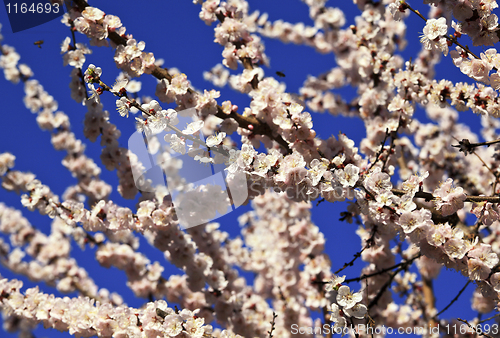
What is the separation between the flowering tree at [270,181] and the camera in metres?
2.85

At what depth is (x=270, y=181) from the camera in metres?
2.91

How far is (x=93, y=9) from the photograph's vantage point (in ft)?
11.5

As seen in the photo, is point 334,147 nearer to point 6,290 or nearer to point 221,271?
point 221,271

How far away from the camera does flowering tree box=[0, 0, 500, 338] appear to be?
285 cm

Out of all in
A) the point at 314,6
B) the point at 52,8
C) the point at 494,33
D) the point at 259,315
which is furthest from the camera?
the point at 314,6

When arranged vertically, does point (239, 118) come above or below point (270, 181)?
above

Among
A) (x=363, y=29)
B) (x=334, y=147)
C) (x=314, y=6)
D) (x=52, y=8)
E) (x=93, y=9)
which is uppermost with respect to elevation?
(x=314, y=6)

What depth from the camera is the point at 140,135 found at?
4418 mm

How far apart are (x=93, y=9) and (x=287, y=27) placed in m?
4.26

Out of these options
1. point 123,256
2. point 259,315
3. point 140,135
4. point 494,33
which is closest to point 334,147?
point 494,33

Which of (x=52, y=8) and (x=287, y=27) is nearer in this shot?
(x=52, y=8)

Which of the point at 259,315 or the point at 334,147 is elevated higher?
the point at 334,147

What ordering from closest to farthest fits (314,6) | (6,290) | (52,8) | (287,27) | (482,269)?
(482,269) < (52,8) < (6,290) < (314,6) < (287,27)

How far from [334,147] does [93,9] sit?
8.13 feet
